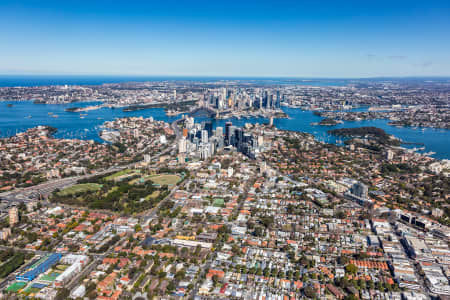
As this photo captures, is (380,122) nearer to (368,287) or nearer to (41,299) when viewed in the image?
(368,287)

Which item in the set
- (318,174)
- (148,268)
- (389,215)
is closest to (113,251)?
(148,268)

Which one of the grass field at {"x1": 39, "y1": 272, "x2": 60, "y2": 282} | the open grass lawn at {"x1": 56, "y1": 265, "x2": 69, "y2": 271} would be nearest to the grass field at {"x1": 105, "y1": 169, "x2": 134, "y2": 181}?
the open grass lawn at {"x1": 56, "y1": 265, "x2": 69, "y2": 271}

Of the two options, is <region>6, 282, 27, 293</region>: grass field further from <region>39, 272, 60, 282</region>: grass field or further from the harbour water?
the harbour water

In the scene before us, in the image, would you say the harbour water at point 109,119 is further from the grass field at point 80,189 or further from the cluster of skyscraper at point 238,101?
the grass field at point 80,189

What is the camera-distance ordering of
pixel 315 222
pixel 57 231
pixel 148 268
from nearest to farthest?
pixel 148 268 < pixel 57 231 < pixel 315 222

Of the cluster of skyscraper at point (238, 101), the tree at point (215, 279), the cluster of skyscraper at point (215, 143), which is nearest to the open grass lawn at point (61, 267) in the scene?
the tree at point (215, 279)

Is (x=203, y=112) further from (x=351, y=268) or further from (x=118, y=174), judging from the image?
(x=351, y=268)
